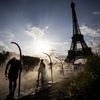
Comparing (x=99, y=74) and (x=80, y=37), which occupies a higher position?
(x=80, y=37)

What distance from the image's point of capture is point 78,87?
6.93m

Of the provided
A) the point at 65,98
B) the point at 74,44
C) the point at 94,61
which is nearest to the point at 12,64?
the point at 65,98

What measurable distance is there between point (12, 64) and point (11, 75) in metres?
0.56

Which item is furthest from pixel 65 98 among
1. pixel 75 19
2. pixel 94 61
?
pixel 75 19

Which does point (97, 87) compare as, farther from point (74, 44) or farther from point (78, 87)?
point (74, 44)

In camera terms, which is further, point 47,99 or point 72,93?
point 47,99

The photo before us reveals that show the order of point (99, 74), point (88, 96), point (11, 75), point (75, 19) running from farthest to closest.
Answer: point (75, 19)
point (11, 75)
point (99, 74)
point (88, 96)

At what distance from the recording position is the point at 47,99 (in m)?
8.41

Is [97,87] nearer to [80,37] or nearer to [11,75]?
[11,75]

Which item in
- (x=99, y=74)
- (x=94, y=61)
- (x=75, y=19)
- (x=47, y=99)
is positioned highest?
(x=75, y=19)

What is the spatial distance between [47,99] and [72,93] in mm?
1740

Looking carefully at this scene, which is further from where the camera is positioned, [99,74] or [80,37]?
[80,37]

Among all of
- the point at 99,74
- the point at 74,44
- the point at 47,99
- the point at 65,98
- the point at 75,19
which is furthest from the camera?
the point at 75,19

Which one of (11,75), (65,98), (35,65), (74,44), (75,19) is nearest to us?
(65,98)
